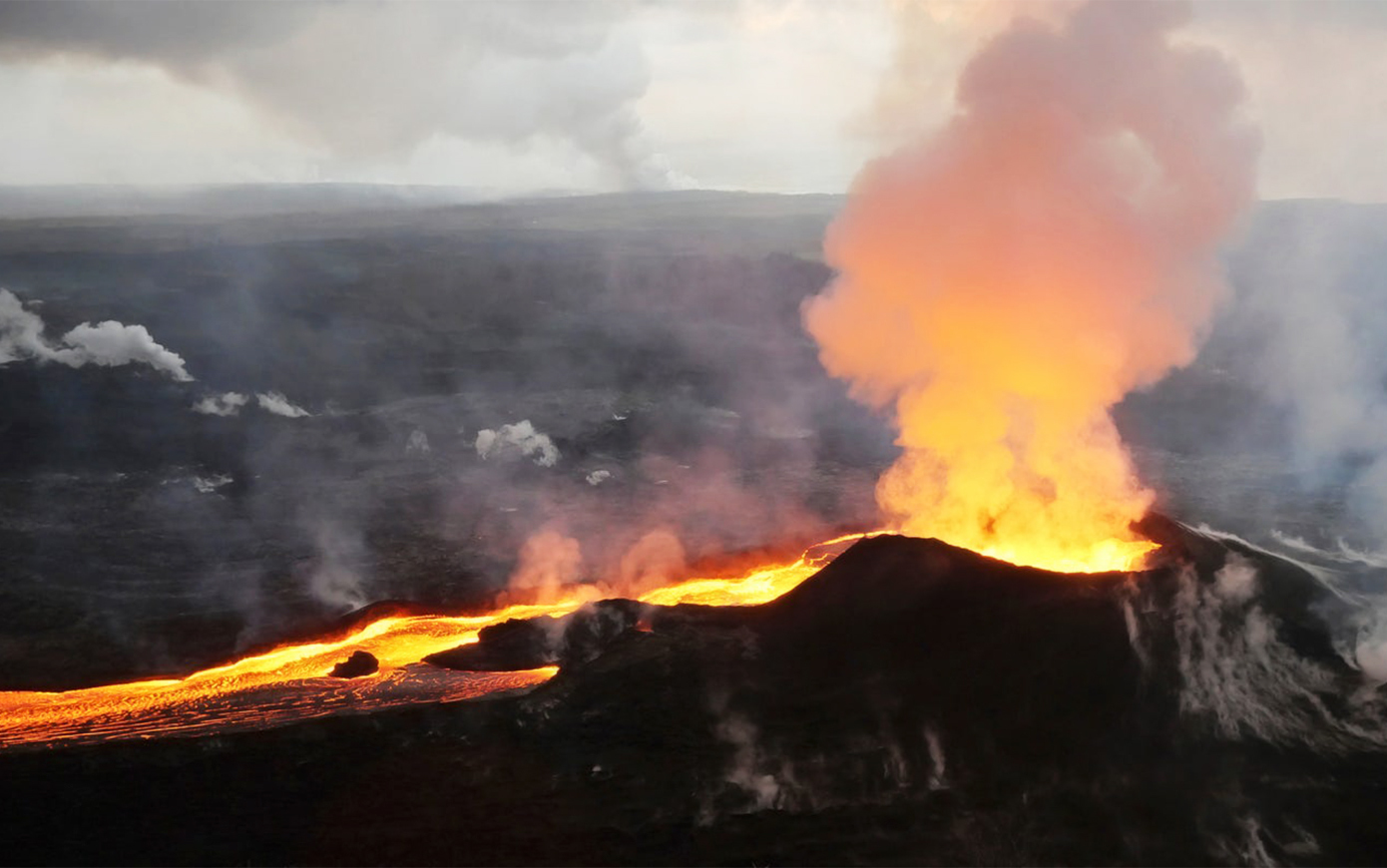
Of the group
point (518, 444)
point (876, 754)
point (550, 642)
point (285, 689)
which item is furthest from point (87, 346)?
point (876, 754)

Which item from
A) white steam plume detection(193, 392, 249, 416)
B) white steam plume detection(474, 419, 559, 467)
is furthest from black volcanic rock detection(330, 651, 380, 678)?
white steam plume detection(193, 392, 249, 416)

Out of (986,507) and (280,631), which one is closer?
(986,507)

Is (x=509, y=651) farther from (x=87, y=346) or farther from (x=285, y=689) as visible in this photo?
(x=87, y=346)

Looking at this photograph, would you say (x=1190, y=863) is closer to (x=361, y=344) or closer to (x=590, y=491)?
(x=590, y=491)

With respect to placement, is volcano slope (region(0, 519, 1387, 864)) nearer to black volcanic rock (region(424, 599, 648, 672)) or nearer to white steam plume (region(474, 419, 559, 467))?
black volcanic rock (region(424, 599, 648, 672))

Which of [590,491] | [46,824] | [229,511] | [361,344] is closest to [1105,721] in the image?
[46,824]

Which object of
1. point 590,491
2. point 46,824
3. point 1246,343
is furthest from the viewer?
point 1246,343

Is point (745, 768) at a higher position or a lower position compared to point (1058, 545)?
lower
